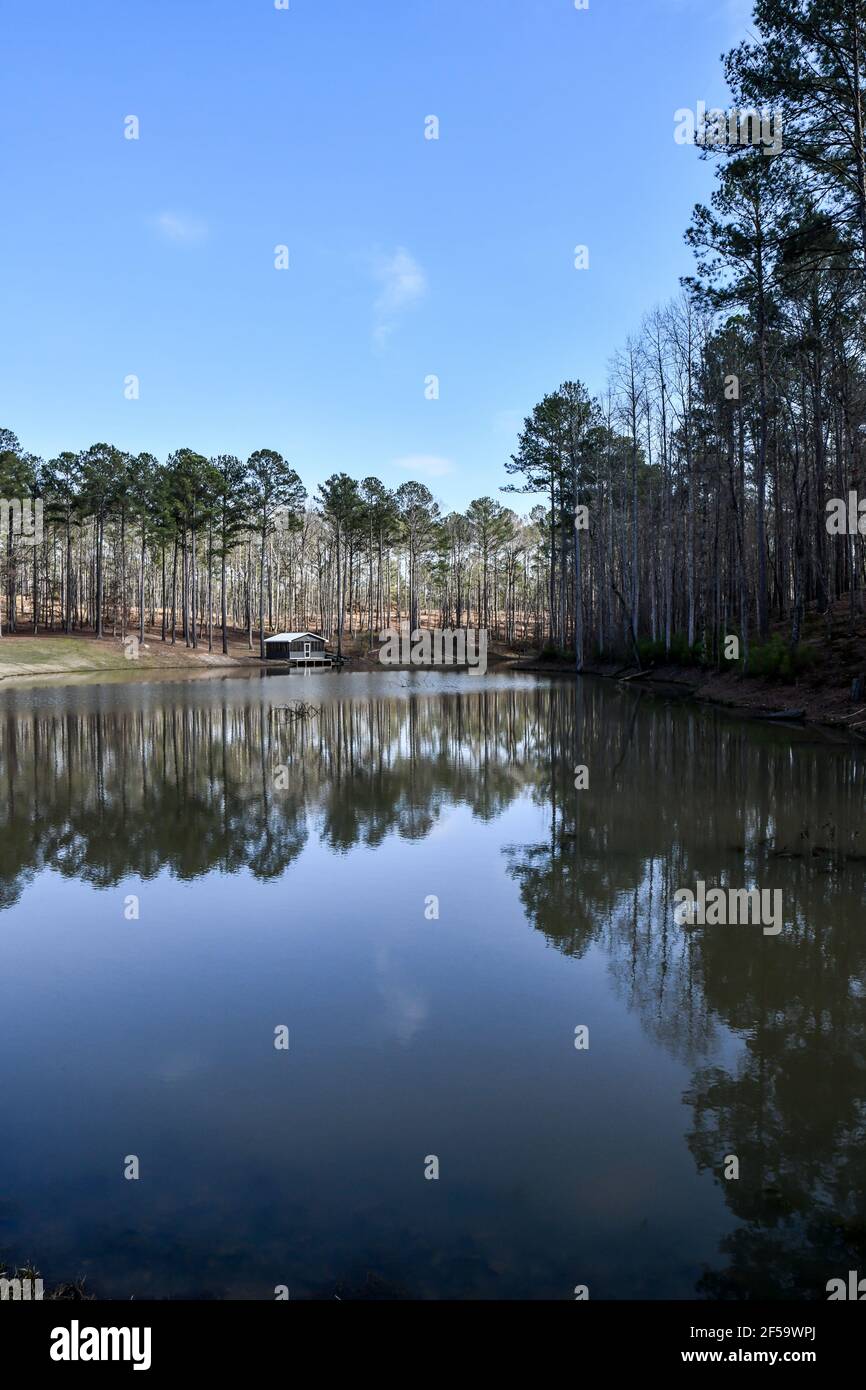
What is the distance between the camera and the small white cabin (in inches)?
2702

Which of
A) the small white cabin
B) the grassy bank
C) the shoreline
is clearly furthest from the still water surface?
the small white cabin

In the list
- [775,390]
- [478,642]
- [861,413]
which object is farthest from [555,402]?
[478,642]

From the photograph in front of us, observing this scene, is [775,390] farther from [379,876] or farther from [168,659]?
[168,659]

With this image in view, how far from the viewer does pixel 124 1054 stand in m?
4.98

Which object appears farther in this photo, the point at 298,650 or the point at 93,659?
the point at 298,650

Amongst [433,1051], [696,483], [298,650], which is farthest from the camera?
[298,650]

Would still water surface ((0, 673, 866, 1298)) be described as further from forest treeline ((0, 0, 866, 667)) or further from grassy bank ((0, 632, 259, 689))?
grassy bank ((0, 632, 259, 689))

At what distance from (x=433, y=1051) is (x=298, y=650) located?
217 feet

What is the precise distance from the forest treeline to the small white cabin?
8.09 m

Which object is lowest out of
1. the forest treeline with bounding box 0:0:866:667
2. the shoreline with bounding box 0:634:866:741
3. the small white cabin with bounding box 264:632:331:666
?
the shoreline with bounding box 0:634:866:741

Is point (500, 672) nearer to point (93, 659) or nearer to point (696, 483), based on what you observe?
point (696, 483)

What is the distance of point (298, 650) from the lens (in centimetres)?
6988

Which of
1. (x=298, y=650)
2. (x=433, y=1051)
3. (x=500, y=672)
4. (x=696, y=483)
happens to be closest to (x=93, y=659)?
(x=298, y=650)

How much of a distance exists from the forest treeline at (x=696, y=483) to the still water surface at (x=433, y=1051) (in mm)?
15155
